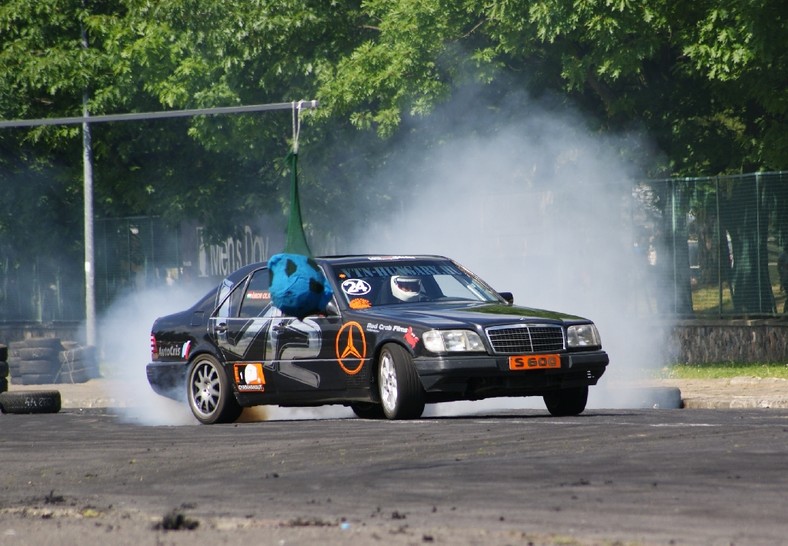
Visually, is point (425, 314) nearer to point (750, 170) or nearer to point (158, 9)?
point (750, 170)

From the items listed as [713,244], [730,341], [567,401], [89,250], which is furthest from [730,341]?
[89,250]

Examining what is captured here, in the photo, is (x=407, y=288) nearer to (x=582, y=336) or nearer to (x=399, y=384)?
(x=399, y=384)

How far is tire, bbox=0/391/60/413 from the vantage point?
63.5 ft

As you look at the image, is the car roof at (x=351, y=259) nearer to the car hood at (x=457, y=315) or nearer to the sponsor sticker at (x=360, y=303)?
the sponsor sticker at (x=360, y=303)

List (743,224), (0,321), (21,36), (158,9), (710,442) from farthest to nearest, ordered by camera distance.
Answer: (0,321)
(21,36)
(158,9)
(743,224)
(710,442)

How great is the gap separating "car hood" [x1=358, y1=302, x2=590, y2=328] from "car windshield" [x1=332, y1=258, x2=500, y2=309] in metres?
0.20

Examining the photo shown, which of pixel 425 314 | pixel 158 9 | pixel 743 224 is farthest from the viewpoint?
pixel 158 9

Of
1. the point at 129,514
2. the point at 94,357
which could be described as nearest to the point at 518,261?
the point at 94,357

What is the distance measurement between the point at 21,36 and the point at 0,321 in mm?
6826

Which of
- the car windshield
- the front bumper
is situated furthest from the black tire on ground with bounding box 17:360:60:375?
the front bumper

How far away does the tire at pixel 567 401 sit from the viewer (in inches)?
583

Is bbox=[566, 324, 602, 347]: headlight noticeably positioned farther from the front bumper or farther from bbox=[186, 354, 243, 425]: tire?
bbox=[186, 354, 243, 425]: tire

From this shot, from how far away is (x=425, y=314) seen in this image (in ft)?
47.6

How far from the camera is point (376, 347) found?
14477mm
